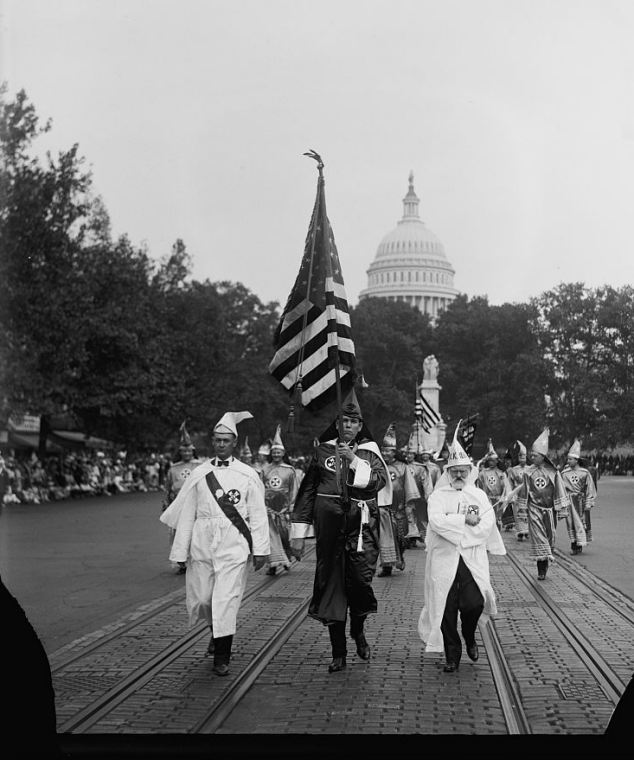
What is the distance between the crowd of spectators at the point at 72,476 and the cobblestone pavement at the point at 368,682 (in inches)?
636

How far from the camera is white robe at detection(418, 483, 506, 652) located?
27.8 feet

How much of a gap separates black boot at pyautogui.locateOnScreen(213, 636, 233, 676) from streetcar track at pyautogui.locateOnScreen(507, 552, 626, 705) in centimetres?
256

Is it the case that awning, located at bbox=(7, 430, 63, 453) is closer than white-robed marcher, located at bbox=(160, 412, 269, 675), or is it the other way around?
white-robed marcher, located at bbox=(160, 412, 269, 675)

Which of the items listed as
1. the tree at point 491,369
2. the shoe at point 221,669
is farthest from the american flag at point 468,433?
the tree at point 491,369

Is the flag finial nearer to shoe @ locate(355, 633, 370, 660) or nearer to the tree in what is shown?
shoe @ locate(355, 633, 370, 660)

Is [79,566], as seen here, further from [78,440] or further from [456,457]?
[78,440]

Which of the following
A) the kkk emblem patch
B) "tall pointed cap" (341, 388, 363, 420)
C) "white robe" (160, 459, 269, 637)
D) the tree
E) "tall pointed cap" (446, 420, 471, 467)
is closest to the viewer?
"white robe" (160, 459, 269, 637)

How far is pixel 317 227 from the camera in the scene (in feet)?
30.6

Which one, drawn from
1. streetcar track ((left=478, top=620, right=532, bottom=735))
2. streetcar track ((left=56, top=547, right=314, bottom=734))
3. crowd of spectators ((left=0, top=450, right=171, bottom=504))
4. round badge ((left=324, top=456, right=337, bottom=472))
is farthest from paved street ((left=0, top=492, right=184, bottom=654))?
streetcar track ((left=478, top=620, right=532, bottom=735))

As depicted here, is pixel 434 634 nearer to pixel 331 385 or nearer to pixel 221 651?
pixel 221 651

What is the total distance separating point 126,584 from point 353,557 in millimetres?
6037

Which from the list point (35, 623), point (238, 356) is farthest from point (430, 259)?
point (35, 623)

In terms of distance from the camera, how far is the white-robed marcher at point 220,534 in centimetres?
831

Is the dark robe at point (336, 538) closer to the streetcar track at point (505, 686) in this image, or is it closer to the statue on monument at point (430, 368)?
the streetcar track at point (505, 686)
